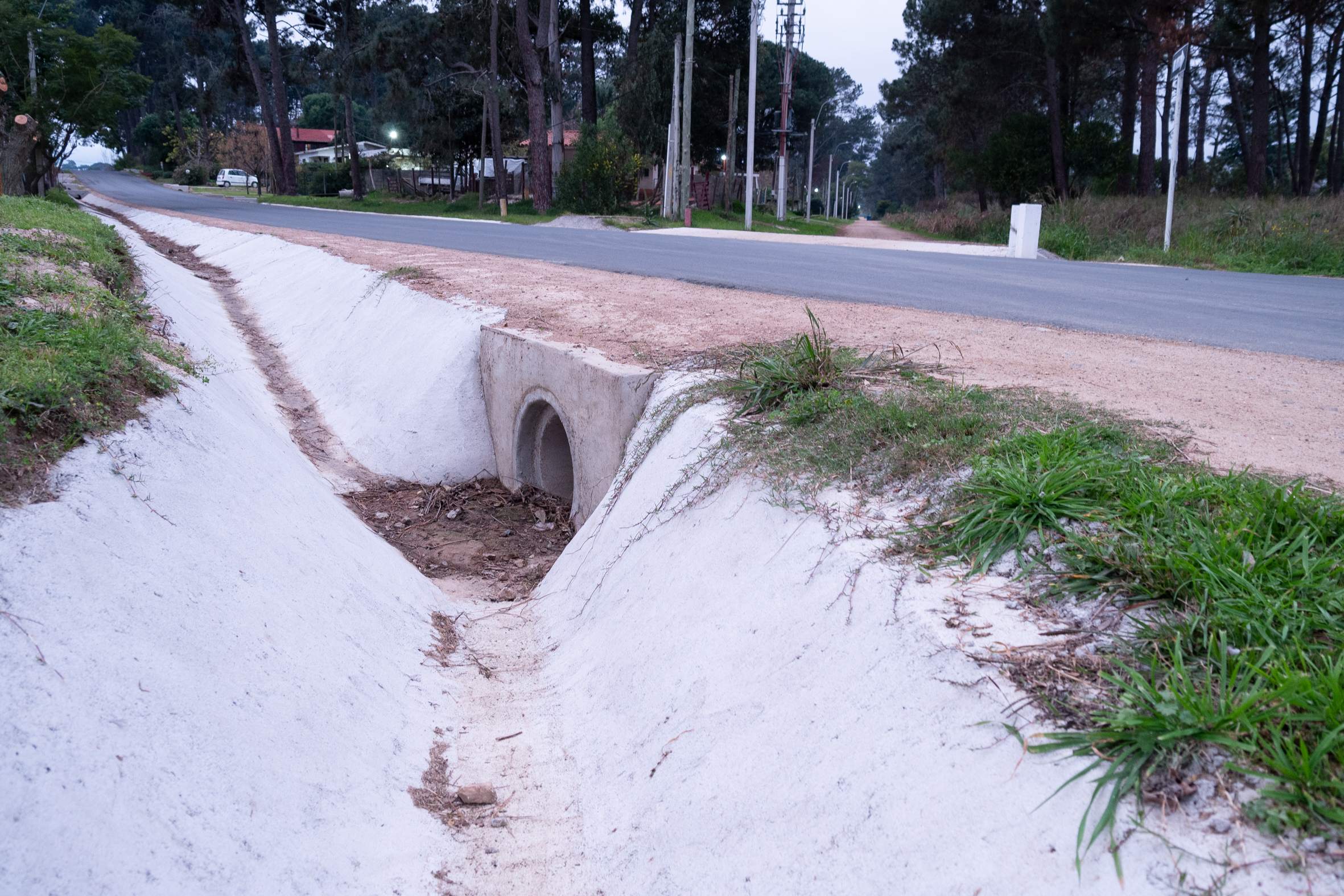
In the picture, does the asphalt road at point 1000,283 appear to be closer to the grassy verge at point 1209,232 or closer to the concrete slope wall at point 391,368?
the grassy verge at point 1209,232

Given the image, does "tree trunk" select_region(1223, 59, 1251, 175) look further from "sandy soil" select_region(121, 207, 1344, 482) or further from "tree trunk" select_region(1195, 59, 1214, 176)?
"sandy soil" select_region(121, 207, 1344, 482)

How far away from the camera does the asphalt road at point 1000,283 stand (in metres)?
7.84

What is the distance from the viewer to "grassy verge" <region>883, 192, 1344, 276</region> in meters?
14.8

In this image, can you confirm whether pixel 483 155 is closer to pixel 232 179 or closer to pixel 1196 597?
pixel 232 179

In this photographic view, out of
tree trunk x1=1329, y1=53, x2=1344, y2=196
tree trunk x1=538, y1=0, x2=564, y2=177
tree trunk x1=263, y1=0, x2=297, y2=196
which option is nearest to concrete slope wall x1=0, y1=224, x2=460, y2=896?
tree trunk x1=538, y1=0, x2=564, y2=177

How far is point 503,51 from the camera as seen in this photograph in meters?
36.2

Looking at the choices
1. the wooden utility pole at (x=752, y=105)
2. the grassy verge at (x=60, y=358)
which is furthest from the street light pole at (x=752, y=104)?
the grassy verge at (x=60, y=358)

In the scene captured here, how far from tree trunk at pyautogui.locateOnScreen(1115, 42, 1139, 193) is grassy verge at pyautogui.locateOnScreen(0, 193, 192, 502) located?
29526 mm

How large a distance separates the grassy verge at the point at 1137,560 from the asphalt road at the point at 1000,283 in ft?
12.8

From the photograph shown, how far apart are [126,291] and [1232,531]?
30.5ft

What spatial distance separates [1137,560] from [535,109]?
108ft

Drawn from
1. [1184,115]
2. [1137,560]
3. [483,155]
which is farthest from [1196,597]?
[483,155]

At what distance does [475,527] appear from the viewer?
8281mm

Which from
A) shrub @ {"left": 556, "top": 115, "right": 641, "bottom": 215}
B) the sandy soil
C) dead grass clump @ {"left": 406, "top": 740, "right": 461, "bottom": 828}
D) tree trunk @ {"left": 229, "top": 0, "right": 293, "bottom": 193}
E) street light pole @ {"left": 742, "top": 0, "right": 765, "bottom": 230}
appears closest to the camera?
dead grass clump @ {"left": 406, "top": 740, "right": 461, "bottom": 828}
